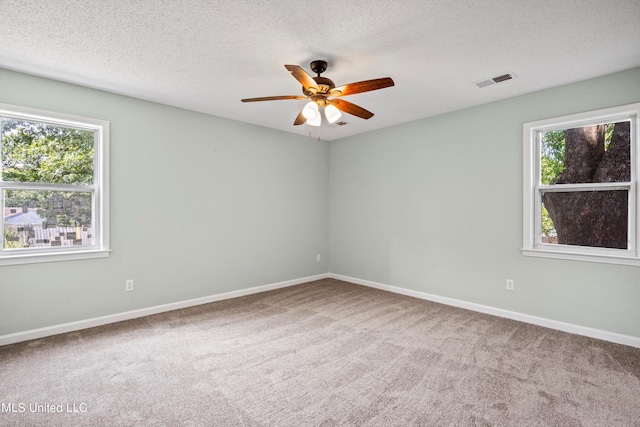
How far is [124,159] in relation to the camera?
3.65 m

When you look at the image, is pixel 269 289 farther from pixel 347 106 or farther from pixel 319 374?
pixel 347 106

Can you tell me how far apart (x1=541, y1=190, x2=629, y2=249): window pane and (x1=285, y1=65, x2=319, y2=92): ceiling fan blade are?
284cm

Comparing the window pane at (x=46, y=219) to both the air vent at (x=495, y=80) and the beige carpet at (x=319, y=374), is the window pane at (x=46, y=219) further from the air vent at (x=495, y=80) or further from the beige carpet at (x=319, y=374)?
the air vent at (x=495, y=80)

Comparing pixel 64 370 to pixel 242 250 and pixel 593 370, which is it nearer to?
pixel 242 250

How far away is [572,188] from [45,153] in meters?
5.40

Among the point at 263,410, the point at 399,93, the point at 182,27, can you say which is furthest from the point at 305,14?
the point at 263,410

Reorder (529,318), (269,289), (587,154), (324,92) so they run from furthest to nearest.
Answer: (269,289), (529,318), (587,154), (324,92)

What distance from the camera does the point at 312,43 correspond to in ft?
8.29

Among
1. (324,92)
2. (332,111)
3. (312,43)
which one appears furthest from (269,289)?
(312,43)

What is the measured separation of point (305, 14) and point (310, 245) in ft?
13.0

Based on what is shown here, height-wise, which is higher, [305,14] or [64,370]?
[305,14]

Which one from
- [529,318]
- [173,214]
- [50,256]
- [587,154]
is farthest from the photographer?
[173,214]

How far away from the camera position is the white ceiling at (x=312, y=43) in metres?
2.11

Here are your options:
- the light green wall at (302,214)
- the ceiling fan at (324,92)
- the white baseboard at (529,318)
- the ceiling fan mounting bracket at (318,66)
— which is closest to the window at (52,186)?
the light green wall at (302,214)
